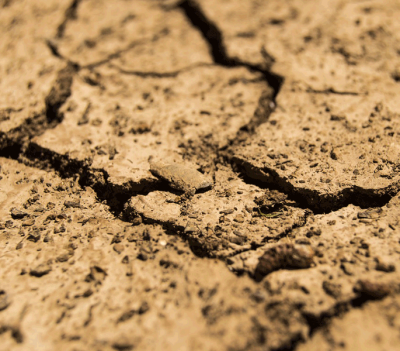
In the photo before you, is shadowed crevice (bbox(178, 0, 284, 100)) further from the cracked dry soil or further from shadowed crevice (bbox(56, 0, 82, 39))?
shadowed crevice (bbox(56, 0, 82, 39))

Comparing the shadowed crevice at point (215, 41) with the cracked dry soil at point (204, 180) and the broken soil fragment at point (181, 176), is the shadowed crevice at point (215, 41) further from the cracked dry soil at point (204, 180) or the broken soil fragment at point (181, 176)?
the broken soil fragment at point (181, 176)

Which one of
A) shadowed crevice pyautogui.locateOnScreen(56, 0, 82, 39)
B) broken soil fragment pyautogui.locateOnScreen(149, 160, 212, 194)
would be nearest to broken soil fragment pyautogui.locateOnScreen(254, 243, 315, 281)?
broken soil fragment pyautogui.locateOnScreen(149, 160, 212, 194)

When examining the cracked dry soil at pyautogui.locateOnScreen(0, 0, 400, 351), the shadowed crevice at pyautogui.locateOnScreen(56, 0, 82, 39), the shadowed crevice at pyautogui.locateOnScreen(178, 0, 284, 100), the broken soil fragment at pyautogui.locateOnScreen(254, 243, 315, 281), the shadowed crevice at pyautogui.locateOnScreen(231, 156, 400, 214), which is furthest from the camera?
the shadowed crevice at pyautogui.locateOnScreen(56, 0, 82, 39)

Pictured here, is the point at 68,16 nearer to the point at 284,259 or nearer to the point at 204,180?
the point at 204,180

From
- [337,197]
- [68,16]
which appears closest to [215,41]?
[68,16]

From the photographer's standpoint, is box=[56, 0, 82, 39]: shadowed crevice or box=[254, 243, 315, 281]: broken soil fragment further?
box=[56, 0, 82, 39]: shadowed crevice

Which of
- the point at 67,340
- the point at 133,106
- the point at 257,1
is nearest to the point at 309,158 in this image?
the point at 133,106

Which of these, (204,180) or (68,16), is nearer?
(204,180)

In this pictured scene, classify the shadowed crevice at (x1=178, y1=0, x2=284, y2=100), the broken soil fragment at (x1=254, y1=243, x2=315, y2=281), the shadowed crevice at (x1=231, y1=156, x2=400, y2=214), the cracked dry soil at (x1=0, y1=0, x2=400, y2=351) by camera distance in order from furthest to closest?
the shadowed crevice at (x1=178, y1=0, x2=284, y2=100)
the shadowed crevice at (x1=231, y1=156, x2=400, y2=214)
the broken soil fragment at (x1=254, y1=243, x2=315, y2=281)
the cracked dry soil at (x1=0, y1=0, x2=400, y2=351)
